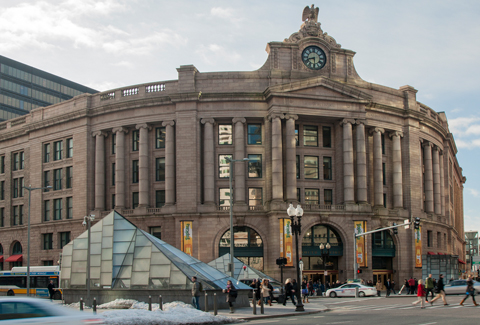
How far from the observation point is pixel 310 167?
63781 mm

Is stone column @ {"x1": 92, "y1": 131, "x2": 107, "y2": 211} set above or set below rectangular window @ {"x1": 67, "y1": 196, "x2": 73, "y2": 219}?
above

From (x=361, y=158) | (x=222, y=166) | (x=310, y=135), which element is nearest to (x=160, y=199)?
(x=222, y=166)

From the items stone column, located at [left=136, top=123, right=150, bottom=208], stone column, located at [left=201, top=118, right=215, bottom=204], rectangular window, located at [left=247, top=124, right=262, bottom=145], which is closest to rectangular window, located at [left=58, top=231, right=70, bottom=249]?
stone column, located at [left=136, top=123, right=150, bottom=208]

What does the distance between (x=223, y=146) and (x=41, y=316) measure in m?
48.9

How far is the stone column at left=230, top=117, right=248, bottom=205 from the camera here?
60.5m

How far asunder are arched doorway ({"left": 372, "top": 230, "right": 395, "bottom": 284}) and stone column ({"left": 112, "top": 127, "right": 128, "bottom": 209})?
A: 28.0 m

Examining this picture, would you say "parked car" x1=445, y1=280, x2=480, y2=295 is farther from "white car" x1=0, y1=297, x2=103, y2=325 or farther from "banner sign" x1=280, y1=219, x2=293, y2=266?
"white car" x1=0, y1=297, x2=103, y2=325

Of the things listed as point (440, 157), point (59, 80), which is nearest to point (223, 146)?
point (440, 157)

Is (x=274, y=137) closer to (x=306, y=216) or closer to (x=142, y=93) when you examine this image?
(x=306, y=216)

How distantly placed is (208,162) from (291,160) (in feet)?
28.0

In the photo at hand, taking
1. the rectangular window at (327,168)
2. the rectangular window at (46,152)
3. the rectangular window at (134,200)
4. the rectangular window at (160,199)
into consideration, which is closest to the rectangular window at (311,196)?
the rectangular window at (327,168)

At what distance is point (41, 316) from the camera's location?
1392cm

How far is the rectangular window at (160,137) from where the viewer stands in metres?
64.6

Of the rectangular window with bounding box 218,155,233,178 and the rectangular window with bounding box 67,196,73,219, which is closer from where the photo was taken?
the rectangular window with bounding box 218,155,233,178
